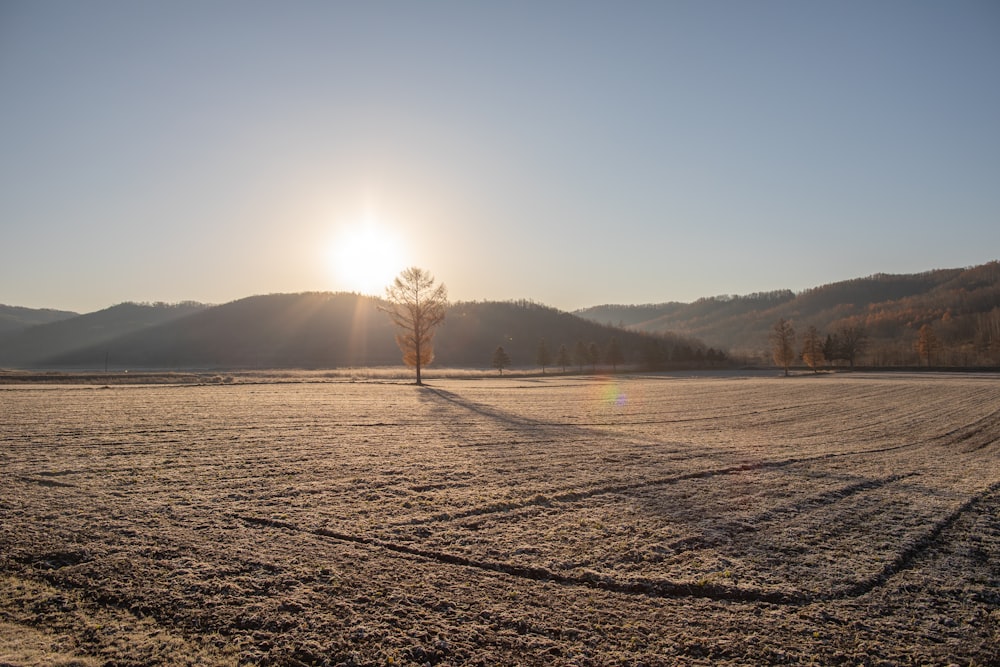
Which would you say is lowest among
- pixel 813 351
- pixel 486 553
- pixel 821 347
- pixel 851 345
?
pixel 486 553

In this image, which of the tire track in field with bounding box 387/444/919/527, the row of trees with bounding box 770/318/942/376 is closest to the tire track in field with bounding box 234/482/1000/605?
the tire track in field with bounding box 387/444/919/527

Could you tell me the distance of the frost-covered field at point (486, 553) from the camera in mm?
5723

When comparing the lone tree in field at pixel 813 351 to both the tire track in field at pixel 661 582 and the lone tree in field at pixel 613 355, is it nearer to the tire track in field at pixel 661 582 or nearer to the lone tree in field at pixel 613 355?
the lone tree in field at pixel 613 355

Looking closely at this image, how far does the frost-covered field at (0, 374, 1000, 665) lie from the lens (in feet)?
18.8

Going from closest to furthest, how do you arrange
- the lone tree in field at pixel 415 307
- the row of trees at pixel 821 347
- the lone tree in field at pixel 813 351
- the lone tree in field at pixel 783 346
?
the lone tree in field at pixel 415 307
the lone tree in field at pixel 783 346
the row of trees at pixel 821 347
the lone tree in field at pixel 813 351

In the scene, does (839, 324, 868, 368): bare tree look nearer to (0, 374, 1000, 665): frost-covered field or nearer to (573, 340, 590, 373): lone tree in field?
(573, 340, 590, 373): lone tree in field

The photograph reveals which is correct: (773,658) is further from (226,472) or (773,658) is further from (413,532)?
(226,472)

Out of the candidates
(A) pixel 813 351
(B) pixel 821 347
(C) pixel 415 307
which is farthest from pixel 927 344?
(C) pixel 415 307

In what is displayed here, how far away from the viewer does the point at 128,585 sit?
6.77m

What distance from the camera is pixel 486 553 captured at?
26.2 feet

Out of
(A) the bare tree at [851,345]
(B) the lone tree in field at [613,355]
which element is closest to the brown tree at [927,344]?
(A) the bare tree at [851,345]

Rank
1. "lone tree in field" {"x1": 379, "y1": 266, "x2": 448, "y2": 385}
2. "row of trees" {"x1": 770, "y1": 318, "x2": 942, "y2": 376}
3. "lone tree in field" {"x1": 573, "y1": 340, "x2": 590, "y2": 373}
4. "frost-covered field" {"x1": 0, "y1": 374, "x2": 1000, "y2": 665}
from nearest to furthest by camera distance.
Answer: "frost-covered field" {"x1": 0, "y1": 374, "x2": 1000, "y2": 665}, "lone tree in field" {"x1": 379, "y1": 266, "x2": 448, "y2": 385}, "row of trees" {"x1": 770, "y1": 318, "x2": 942, "y2": 376}, "lone tree in field" {"x1": 573, "y1": 340, "x2": 590, "y2": 373}

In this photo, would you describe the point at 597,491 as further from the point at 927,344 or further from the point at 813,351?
the point at 927,344

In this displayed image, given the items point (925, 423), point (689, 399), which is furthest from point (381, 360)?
point (925, 423)
